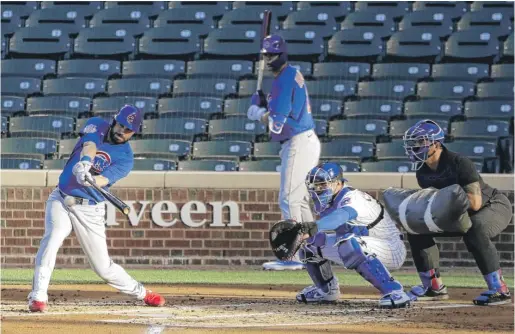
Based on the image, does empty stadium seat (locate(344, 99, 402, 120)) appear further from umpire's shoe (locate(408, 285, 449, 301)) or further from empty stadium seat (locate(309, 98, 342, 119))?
umpire's shoe (locate(408, 285, 449, 301))

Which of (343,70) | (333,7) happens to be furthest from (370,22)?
(343,70)

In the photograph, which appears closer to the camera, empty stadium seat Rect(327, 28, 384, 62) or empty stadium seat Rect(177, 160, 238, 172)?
empty stadium seat Rect(177, 160, 238, 172)

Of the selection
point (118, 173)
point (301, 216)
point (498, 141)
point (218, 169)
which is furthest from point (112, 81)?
point (118, 173)

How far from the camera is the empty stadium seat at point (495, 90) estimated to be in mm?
14797

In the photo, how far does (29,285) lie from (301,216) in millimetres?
2468

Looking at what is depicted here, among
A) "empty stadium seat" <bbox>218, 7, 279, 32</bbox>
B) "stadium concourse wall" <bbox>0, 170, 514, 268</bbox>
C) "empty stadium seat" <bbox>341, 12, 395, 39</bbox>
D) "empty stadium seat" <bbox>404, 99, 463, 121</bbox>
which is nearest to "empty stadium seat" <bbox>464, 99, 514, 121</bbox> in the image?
"empty stadium seat" <bbox>404, 99, 463, 121</bbox>

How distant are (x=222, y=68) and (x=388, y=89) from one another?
2.42 meters

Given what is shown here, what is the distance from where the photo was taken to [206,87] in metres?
15.3

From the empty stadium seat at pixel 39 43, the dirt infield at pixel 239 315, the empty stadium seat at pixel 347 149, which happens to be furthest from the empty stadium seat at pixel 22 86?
the dirt infield at pixel 239 315

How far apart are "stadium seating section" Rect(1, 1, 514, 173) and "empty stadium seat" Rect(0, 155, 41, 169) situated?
0.5 inches

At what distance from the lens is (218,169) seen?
43.7ft

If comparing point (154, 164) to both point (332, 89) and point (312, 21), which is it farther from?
point (312, 21)

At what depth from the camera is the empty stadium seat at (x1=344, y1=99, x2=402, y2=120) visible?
14.5m

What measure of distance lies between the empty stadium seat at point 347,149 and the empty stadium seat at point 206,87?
6.99 ft
